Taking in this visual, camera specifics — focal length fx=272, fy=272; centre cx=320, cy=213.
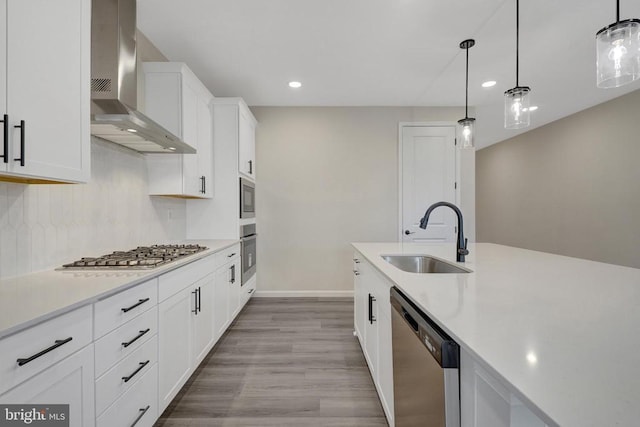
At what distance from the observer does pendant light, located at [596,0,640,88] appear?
4.08 feet

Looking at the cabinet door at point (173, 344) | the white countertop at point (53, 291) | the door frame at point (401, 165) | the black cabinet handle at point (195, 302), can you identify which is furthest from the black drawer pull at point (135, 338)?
the door frame at point (401, 165)

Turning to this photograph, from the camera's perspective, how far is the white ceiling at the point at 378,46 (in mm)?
2072

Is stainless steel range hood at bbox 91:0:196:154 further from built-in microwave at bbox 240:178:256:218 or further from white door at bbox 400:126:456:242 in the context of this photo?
white door at bbox 400:126:456:242

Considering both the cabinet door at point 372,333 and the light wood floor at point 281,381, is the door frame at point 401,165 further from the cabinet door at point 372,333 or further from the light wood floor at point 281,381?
the cabinet door at point 372,333

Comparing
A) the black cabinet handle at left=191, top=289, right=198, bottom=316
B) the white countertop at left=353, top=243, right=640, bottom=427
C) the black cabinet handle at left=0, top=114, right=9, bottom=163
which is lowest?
the black cabinet handle at left=191, top=289, right=198, bottom=316

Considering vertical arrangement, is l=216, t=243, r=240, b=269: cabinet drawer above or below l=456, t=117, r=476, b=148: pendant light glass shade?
below

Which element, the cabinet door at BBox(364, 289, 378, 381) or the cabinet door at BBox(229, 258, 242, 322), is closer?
the cabinet door at BBox(364, 289, 378, 381)

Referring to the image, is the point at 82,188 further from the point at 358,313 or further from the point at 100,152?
the point at 358,313

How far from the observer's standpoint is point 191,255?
1892 mm

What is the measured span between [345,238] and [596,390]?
345 cm

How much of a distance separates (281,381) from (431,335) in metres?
1.57

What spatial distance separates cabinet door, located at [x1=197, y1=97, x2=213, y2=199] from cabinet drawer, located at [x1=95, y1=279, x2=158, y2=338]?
1.49m

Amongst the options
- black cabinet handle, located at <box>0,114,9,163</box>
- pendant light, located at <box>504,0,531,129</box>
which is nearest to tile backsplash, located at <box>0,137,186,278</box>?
black cabinet handle, located at <box>0,114,9,163</box>

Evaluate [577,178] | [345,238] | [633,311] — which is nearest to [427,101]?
[345,238]
